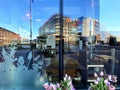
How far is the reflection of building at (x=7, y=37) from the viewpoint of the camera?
5.38m

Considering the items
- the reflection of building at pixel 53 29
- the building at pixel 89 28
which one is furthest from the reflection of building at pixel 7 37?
the building at pixel 89 28

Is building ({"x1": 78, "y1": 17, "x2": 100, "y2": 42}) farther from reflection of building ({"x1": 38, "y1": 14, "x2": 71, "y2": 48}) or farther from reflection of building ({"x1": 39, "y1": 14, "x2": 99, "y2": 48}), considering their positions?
reflection of building ({"x1": 38, "y1": 14, "x2": 71, "y2": 48})

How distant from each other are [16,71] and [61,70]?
85cm

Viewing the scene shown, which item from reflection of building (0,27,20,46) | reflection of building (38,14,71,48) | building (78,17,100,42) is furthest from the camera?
building (78,17,100,42)

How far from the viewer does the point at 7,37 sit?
17.9 ft

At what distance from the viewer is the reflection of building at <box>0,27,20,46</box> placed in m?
5.38

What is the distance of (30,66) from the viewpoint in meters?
5.32

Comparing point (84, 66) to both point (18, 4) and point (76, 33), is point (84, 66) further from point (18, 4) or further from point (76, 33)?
point (18, 4)

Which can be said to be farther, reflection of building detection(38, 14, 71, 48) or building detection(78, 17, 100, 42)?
building detection(78, 17, 100, 42)

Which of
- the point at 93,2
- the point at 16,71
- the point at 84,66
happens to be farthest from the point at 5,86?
the point at 93,2

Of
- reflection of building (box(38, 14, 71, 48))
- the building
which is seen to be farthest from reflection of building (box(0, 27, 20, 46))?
the building

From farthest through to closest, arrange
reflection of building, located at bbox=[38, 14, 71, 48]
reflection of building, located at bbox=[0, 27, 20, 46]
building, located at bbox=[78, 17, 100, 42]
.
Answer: building, located at bbox=[78, 17, 100, 42]
reflection of building, located at bbox=[0, 27, 20, 46]
reflection of building, located at bbox=[38, 14, 71, 48]

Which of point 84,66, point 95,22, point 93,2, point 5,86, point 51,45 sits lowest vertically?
point 5,86

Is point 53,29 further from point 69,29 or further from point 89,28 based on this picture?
point 89,28
